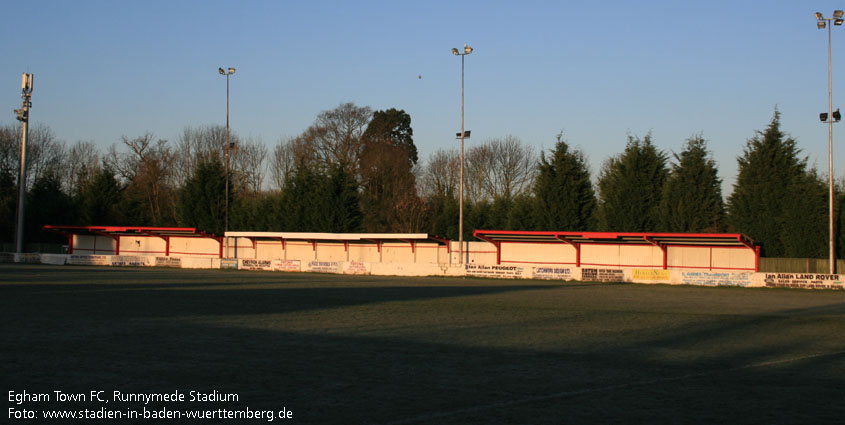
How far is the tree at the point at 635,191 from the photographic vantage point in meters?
54.0

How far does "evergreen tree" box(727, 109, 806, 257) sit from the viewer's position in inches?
1918

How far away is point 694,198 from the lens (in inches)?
2060

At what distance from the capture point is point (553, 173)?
184ft

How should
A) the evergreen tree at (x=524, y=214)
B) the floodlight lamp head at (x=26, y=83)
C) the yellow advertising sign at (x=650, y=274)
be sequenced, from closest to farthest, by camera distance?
the yellow advertising sign at (x=650, y=274)
the floodlight lamp head at (x=26, y=83)
the evergreen tree at (x=524, y=214)

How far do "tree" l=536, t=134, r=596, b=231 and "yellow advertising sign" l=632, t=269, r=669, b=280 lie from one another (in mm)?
15878

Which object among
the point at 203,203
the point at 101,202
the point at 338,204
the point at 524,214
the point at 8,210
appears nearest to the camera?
the point at 524,214

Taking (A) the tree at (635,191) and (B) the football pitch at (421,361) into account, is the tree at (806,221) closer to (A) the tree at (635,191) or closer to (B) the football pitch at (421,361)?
(A) the tree at (635,191)

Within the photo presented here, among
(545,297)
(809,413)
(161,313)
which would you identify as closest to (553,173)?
(545,297)

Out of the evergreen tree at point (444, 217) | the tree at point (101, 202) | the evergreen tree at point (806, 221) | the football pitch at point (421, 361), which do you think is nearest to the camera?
the football pitch at point (421, 361)

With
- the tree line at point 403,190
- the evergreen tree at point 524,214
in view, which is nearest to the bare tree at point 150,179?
the tree line at point 403,190

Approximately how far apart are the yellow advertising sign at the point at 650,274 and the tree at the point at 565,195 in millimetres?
15878

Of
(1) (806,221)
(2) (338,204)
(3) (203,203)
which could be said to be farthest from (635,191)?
(3) (203,203)

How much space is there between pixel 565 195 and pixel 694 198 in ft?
30.6

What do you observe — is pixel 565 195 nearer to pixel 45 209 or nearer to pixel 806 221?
pixel 806 221
